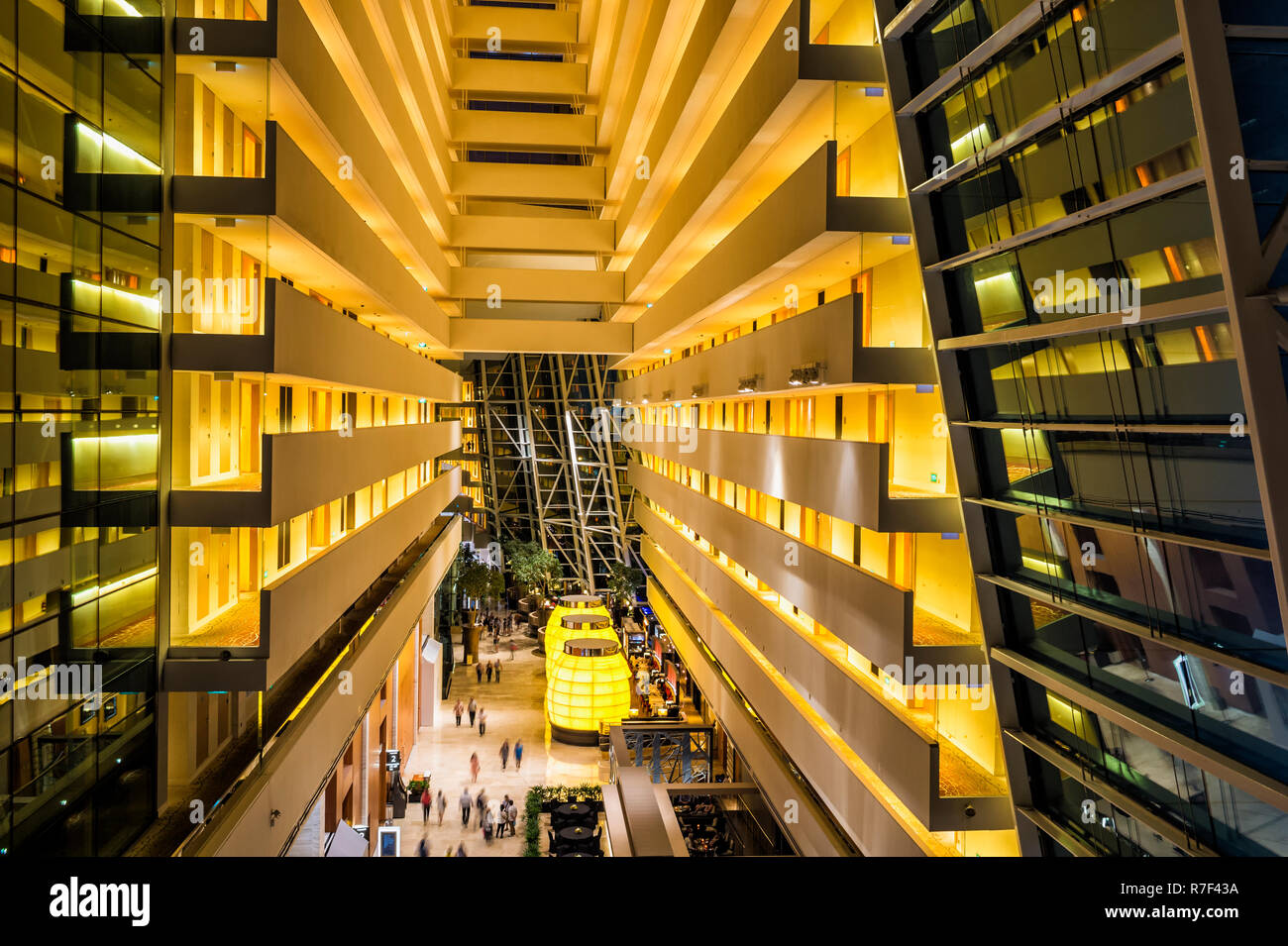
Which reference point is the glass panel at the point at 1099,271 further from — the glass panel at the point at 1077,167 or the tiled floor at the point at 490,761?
the tiled floor at the point at 490,761

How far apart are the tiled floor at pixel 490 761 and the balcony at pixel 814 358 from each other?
41.0 ft

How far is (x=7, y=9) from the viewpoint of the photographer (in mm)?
7930

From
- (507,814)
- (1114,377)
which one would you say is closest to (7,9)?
(1114,377)

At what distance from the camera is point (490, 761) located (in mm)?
29484

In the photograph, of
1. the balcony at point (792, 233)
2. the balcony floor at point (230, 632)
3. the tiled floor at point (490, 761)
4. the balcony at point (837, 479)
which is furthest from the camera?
the tiled floor at point (490, 761)

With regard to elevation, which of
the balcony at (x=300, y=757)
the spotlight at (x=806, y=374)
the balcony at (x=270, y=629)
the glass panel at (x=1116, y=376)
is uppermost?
the spotlight at (x=806, y=374)

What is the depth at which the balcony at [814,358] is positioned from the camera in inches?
412

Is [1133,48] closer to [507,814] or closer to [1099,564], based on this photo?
[1099,564]

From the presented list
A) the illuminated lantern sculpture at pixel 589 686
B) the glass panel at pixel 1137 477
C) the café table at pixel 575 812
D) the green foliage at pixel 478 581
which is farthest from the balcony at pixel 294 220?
the green foliage at pixel 478 581

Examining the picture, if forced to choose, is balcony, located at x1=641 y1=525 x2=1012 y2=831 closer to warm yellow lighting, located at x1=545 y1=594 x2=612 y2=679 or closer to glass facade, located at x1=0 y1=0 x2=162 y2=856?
glass facade, located at x1=0 y1=0 x2=162 y2=856

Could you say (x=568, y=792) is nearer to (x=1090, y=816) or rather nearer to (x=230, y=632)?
(x=230, y=632)

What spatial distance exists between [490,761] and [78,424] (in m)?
22.4

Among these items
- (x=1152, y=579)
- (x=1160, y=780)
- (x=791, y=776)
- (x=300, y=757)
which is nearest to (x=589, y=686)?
(x=791, y=776)

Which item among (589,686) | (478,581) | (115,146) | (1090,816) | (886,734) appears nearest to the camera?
(1090,816)
